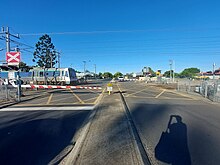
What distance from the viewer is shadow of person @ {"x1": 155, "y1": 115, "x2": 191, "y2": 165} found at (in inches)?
140

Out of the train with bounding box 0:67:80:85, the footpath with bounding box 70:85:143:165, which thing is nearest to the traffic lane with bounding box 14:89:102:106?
the footpath with bounding box 70:85:143:165

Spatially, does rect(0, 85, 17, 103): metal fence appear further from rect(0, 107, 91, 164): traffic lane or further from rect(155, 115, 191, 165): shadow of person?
rect(155, 115, 191, 165): shadow of person

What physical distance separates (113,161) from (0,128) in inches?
172

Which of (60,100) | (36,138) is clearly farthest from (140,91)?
(36,138)

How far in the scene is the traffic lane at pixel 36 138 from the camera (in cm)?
366

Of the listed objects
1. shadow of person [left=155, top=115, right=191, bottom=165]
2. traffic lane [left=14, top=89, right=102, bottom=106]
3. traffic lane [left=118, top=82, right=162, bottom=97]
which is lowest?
shadow of person [left=155, top=115, right=191, bottom=165]

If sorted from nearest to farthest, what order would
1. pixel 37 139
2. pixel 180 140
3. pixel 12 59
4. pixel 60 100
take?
1. pixel 180 140
2. pixel 37 139
3. pixel 12 59
4. pixel 60 100

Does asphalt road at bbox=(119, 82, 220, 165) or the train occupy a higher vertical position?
the train

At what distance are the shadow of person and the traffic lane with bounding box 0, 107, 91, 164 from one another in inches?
84.3

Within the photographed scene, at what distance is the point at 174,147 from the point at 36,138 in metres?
3.63

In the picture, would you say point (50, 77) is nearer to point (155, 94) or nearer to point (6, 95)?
point (6, 95)

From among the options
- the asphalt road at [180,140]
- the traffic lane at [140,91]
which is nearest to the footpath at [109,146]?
the asphalt road at [180,140]

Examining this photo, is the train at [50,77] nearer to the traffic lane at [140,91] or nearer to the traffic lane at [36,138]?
the traffic lane at [140,91]

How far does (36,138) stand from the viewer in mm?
4770
